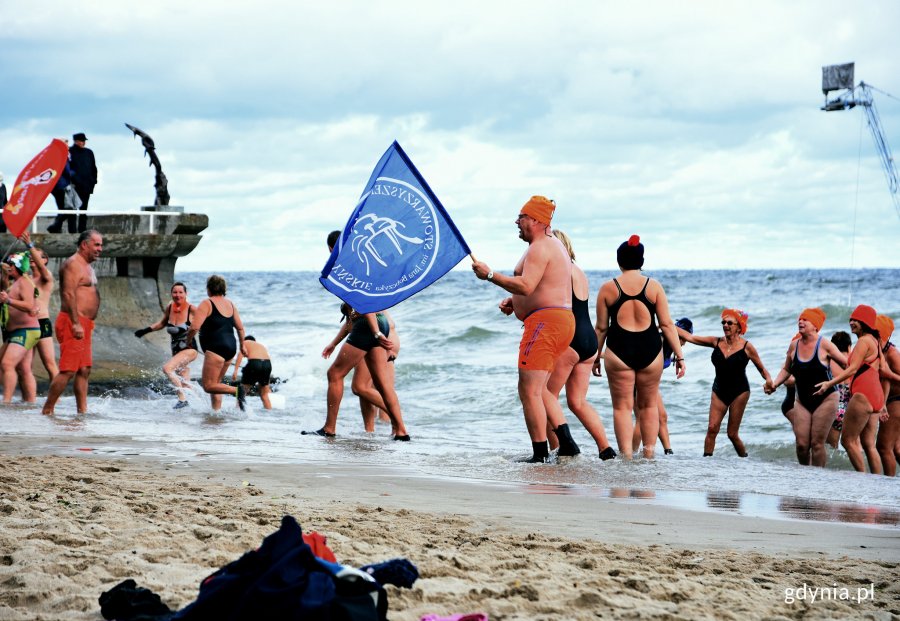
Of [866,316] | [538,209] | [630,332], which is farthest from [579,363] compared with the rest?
[866,316]

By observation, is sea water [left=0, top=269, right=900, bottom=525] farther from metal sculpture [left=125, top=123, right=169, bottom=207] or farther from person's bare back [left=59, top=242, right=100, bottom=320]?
metal sculpture [left=125, top=123, right=169, bottom=207]

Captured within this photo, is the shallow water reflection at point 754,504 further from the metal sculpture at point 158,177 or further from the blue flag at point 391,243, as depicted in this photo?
the metal sculpture at point 158,177

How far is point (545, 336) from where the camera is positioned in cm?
724

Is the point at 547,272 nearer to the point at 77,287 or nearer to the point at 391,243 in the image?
the point at 391,243

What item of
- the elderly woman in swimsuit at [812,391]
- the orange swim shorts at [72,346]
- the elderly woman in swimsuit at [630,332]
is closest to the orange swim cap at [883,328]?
the elderly woman in swimsuit at [812,391]

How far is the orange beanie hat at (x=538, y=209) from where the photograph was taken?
7.23 m

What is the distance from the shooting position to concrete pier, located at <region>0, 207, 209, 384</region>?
15828 millimetres

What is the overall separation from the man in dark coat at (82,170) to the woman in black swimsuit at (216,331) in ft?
21.9

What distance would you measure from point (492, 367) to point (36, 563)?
1644 centimetres

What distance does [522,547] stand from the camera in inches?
181

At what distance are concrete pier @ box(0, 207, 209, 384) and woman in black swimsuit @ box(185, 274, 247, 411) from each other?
13.0ft

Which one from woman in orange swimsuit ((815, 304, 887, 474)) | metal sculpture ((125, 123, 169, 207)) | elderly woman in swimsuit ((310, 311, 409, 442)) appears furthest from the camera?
metal sculpture ((125, 123, 169, 207))

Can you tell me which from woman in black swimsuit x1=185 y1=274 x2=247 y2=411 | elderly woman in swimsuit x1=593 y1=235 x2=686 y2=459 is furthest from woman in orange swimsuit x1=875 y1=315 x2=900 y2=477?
woman in black swimsuit x1=185 y1=274 x2=247 y2=411

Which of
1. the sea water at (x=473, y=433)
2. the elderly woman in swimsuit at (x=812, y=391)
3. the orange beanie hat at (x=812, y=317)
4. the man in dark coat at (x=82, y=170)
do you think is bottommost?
the sea water at (x=473, y=433)
